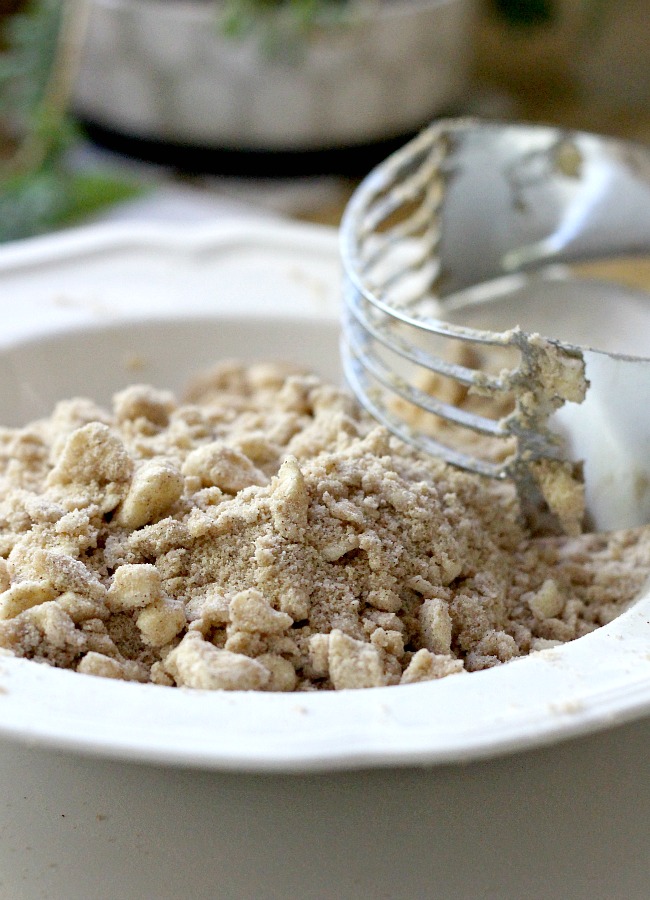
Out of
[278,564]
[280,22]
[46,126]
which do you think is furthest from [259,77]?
[278,564]

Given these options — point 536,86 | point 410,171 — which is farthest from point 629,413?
point 536,86

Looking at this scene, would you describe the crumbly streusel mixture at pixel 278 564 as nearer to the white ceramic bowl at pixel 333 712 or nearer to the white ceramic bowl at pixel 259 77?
the white ceramic bowl at pixel 333 712

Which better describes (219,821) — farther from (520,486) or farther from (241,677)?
(520,486)

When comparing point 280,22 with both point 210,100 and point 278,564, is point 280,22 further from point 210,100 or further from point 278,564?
point 278,564

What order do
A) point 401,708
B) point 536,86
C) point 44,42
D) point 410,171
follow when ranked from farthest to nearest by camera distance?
1. point 536,86
2. point 44,42
3. point 410,171
4. point 401,708

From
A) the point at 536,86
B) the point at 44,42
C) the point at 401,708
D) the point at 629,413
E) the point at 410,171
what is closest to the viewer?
the point at 401,708

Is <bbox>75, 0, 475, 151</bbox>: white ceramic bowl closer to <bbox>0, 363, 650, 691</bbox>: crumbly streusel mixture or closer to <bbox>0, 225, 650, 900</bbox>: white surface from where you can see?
<bbox>0, 363, 650, 691</bbox>: crumbly streusel mixture

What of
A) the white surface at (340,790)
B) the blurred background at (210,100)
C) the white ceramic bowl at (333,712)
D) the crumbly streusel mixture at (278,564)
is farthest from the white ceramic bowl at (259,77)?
the white surface at (340,790)
